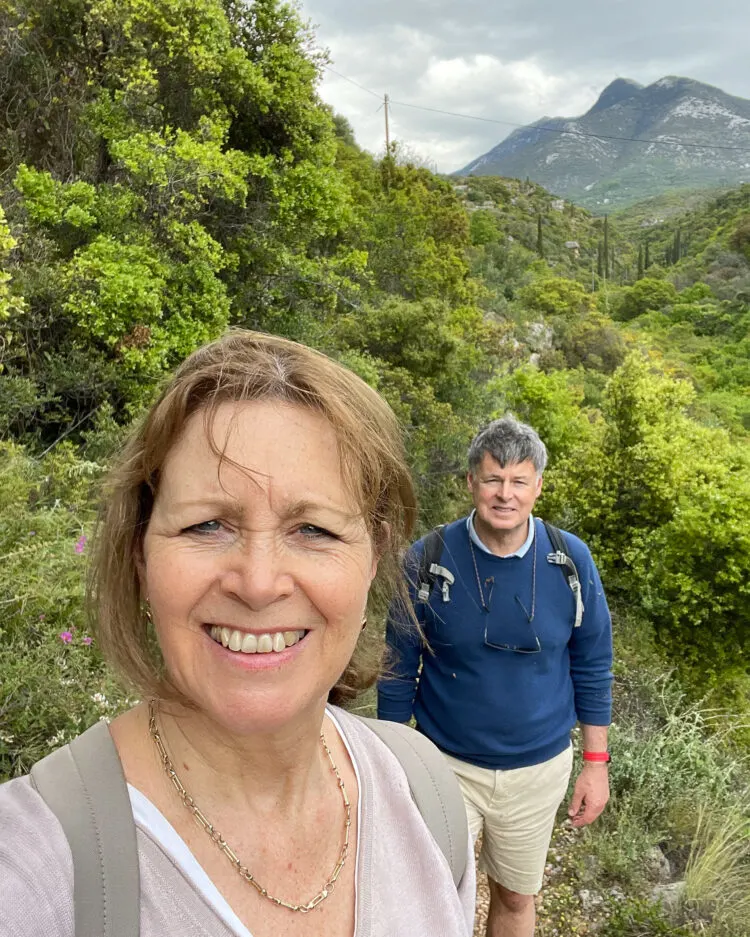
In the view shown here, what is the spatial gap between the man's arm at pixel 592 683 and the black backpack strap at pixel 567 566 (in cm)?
4

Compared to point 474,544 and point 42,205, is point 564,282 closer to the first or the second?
point 42,205

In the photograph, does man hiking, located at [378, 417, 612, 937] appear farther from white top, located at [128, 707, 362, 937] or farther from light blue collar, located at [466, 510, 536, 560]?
white top, located at [128, 707, 362, 937]

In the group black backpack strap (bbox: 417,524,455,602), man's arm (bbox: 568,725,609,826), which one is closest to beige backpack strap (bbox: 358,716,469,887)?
black backpack strap (bbox: 417,524,455,602)

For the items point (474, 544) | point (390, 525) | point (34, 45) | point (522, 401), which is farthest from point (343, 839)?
point (522, 401)

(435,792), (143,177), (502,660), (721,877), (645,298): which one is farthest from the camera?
(645,298)

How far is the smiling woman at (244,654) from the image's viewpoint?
0.88 meters

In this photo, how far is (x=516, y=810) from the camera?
7.67ft

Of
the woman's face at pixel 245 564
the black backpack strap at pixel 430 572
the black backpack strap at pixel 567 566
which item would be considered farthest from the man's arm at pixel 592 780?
the woman's face at pixel 245 564

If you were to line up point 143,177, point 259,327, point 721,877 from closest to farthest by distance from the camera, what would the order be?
point 721,877 → point 143,177 → point 259,327

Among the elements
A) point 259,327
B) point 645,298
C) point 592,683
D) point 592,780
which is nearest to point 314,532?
point 592,683

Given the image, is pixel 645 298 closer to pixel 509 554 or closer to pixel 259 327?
pixel 259 327

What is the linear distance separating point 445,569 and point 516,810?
889mm

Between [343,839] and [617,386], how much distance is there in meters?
11.0

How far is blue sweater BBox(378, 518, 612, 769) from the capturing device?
2.24m
